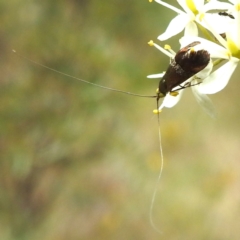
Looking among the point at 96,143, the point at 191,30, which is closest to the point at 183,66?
the point at 191,30

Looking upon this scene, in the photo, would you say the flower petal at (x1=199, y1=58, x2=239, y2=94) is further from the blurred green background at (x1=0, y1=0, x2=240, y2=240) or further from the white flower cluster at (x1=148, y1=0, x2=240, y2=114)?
the blurred green background at (x1=0, y1=0, x2=240, y2=240)

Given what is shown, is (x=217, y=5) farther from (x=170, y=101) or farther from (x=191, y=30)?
(x=170, y=101)

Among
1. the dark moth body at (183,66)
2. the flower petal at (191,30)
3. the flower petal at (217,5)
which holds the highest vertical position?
the flower petal at (217,5)

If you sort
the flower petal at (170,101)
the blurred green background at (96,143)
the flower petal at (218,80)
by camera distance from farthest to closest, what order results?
the blurred green background at (96,143) < the flower petal at (170,101) < the flower petal at (218,80)

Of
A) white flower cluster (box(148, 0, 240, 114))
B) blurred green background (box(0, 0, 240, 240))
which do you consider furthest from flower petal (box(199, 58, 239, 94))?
blurred green background (box(0, 0, 240, 240))

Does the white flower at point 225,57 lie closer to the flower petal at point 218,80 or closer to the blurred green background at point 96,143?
the flower petal at point 218,80

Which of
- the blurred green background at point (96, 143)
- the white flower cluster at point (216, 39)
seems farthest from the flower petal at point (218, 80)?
the blurred green background at point (96, 143)
